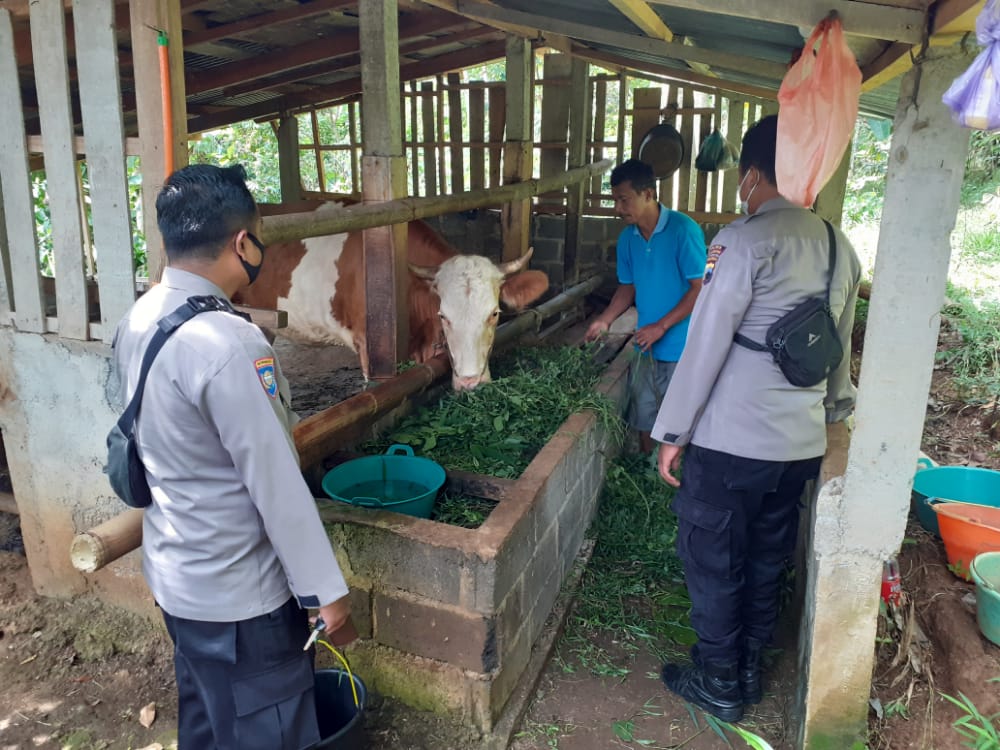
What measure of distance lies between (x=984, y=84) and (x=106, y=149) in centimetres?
276

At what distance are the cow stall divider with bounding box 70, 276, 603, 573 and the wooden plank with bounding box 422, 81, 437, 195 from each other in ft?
13.7

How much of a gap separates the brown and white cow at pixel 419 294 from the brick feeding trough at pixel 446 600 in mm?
1085

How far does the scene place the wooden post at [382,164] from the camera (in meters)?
3.59

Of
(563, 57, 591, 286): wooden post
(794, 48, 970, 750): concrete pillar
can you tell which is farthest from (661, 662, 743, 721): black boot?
(563, 57, 591, 286): wooden post

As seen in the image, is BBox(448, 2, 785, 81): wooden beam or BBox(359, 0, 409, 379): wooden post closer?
BBox(359, 0, 409, 379): wooden post

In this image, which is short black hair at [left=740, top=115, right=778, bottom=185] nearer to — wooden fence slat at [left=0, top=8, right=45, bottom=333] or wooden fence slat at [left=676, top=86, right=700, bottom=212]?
wooden fence slat at [left=0, top=8, right=45, bottom=333]

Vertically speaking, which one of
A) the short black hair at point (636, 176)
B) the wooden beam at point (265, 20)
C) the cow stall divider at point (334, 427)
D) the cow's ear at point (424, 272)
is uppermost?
the wooden beam at point (265, 20)

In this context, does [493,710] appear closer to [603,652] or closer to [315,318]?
[603,652]

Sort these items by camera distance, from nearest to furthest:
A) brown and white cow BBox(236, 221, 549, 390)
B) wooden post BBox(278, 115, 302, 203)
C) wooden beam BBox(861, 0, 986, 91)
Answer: wooden beam BBox(861, 0, 986, 91) → brown and white cow BBox(236, 221, 549, 390) → wooden post BBox(278, 115, 302, 203)

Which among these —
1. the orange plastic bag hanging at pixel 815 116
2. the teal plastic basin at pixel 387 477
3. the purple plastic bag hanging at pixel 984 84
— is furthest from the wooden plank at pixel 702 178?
the purple plastic bag hanging at pixel 984 84

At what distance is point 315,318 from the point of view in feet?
16.6

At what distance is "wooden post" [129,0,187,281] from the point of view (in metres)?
2.55

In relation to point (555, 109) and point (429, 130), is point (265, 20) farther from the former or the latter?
point (429, 130)

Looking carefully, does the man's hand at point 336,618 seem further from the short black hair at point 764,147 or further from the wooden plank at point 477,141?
the wooden plank at point 477,141
